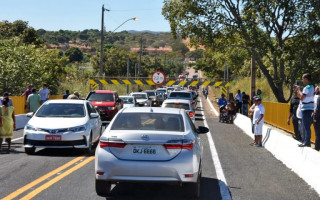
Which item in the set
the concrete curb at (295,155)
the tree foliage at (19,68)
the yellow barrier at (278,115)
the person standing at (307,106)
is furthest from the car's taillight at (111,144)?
the tree foliage at (19,68)

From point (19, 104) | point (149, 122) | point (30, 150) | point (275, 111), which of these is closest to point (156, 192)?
point (149, 122)

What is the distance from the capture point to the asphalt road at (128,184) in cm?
835

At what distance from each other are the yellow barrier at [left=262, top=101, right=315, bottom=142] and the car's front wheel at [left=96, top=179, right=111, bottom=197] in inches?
548

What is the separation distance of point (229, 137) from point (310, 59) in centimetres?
1118

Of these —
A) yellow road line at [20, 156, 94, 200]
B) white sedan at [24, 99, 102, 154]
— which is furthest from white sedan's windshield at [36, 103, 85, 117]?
yellow road line at [20, 156, 94, 200]

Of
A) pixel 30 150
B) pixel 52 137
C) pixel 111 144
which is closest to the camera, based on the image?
pixel 111 144

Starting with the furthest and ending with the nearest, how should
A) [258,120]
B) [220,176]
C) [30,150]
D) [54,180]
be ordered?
[258,120]
[30,150]
[220,176]
[54,180]

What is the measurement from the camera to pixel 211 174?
10734mm

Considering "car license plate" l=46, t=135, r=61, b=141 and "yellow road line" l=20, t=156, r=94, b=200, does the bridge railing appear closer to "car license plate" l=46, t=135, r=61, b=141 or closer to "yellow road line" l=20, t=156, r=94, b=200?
"car license plate" l=46, t=135, r=61, b=141

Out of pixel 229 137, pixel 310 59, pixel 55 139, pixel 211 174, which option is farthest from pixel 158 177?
pixel 310 59

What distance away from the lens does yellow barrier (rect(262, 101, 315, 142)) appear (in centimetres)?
2211

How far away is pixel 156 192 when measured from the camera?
8.58 m

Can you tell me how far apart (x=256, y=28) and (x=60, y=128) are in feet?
60.7

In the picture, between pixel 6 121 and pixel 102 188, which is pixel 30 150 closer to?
pixel 6 121
